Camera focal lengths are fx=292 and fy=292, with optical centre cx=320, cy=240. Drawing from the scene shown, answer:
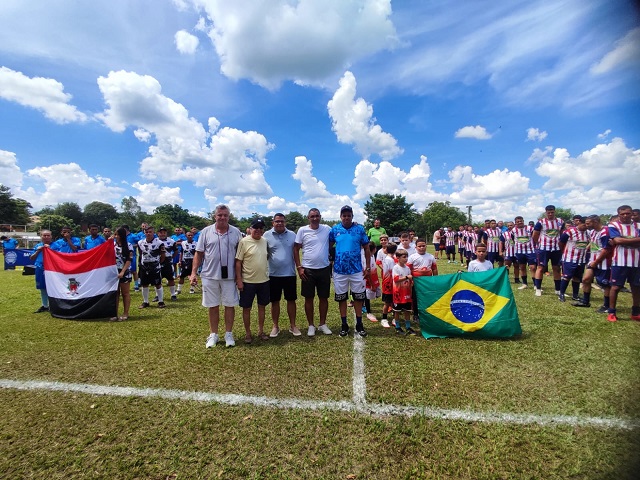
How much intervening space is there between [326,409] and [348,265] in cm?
254

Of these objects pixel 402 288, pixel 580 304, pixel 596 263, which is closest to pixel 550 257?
pixel 580 304

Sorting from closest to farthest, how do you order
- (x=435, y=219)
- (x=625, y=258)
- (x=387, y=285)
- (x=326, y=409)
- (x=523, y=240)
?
(x=326, y=409)
(x=387, y=285)
(x=625, y=258)
(x=523, y=240)
(x=435, y=219)

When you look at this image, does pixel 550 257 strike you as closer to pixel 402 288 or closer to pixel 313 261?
pixel 402 288

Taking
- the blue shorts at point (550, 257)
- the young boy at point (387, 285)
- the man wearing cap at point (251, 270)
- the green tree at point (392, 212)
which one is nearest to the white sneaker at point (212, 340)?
the man wearing cap at point (251, 270)

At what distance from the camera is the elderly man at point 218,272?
4863 mm

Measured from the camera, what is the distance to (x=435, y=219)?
78.5 meters

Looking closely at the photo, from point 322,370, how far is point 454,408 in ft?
5.33

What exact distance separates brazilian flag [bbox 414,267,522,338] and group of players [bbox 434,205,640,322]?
6.77 feet

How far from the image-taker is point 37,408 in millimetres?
3072

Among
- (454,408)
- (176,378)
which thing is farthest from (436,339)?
(176,378)

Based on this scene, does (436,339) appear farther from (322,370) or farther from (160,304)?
(160,304)

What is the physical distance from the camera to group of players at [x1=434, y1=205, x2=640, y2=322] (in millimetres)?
5980

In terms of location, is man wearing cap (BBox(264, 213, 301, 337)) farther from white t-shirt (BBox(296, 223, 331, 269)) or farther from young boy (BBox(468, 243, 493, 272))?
young boy (BBox(468, 243, 493, 272))

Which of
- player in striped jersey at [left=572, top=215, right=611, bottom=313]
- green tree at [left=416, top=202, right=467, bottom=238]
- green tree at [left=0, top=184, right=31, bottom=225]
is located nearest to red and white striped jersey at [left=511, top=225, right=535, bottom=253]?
player in striped jersey at [left=572, top=215, right=611, bottom=313]
